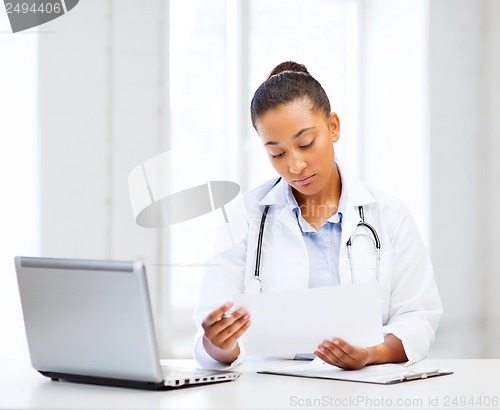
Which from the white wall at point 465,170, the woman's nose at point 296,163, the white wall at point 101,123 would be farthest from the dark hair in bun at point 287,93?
the white wall at point 465,170

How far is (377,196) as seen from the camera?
206 centimetres

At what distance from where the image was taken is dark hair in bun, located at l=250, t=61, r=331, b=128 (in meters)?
1.95

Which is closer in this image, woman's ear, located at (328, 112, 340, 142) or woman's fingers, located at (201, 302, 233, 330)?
woman's fingers, located at (201, 302, 233, 330)

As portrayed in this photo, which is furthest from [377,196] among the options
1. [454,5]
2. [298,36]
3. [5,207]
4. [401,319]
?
[454,5]

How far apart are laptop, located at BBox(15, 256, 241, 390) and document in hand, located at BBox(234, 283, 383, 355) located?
6.0 inches

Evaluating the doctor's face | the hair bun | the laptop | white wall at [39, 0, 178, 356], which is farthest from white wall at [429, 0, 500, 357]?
the laptop

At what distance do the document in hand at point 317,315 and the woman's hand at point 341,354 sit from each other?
0.01 meters

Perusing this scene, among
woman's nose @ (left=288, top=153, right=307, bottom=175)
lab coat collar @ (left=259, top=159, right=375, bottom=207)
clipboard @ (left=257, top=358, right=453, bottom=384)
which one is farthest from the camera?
lab coat collar @ (left=259, top=159, right=375, bottom=207)

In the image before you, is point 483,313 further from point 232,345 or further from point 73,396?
point 73,396

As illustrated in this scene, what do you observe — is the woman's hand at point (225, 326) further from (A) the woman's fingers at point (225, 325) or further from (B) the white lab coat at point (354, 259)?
(B) the white lab coat at point (354, 259)

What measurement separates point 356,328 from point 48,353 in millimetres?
629

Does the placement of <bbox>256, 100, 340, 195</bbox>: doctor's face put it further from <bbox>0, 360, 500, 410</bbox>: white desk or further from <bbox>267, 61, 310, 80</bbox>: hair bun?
<bbox>0, 360, 500, 410</bbox>: white desk

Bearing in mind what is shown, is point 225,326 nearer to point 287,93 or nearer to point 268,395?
point 268,395

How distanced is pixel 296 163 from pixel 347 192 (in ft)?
0.73
